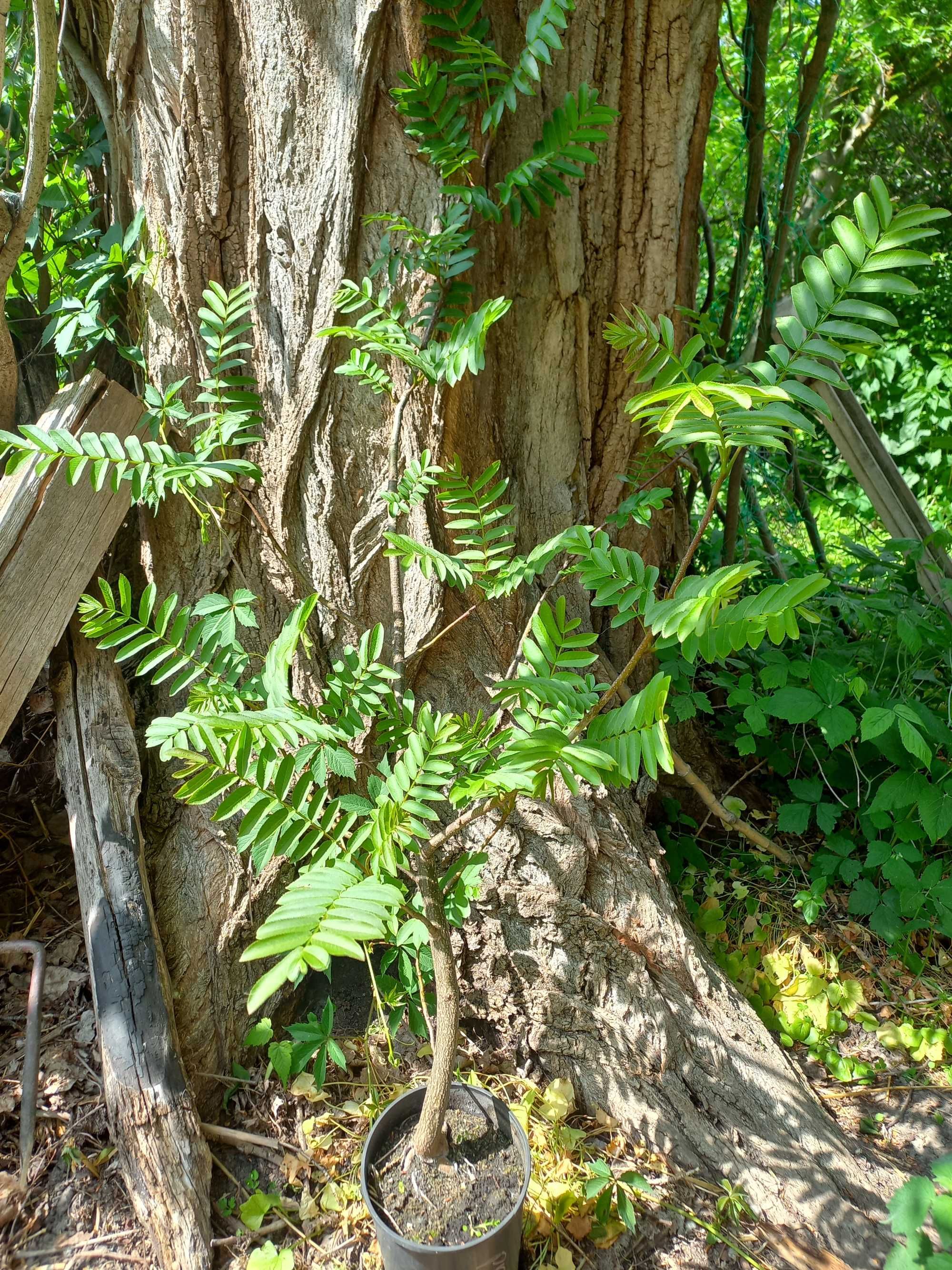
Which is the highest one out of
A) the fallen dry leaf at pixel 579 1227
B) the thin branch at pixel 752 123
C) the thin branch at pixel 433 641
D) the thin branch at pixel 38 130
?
the thin branch at pixel 752 123

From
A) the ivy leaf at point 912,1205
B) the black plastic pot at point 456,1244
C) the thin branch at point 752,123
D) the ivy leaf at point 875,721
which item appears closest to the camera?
the ivy leaf at point 912,1205

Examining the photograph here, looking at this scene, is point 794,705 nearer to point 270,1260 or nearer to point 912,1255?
point 912,1255

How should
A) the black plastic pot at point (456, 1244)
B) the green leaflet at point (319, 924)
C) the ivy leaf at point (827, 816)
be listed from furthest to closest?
the ivy leaf at point (827, 816) < the black plastic pot at point (456, 1244) < the green leaflet at point (319, 924)

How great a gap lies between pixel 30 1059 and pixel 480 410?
1.56 metres

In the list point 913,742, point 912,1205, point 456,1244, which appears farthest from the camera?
point 913,742

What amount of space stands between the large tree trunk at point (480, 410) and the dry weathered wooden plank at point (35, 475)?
0.16 meters

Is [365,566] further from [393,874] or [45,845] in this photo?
[45,845]

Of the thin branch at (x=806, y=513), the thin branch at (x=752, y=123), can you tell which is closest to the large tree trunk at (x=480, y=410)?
the thin branch at (x=752, y=123)

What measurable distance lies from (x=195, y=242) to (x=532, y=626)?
1.10 m

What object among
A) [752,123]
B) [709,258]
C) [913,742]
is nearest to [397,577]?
[913,742]

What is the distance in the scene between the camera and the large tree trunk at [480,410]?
1.63 metres

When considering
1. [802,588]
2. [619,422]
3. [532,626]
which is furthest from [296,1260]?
[619,422]

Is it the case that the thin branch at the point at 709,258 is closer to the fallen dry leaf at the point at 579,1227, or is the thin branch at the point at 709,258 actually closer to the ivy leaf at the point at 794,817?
the ivy leaf at the point at 794,817

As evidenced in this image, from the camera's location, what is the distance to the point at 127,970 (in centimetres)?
168
